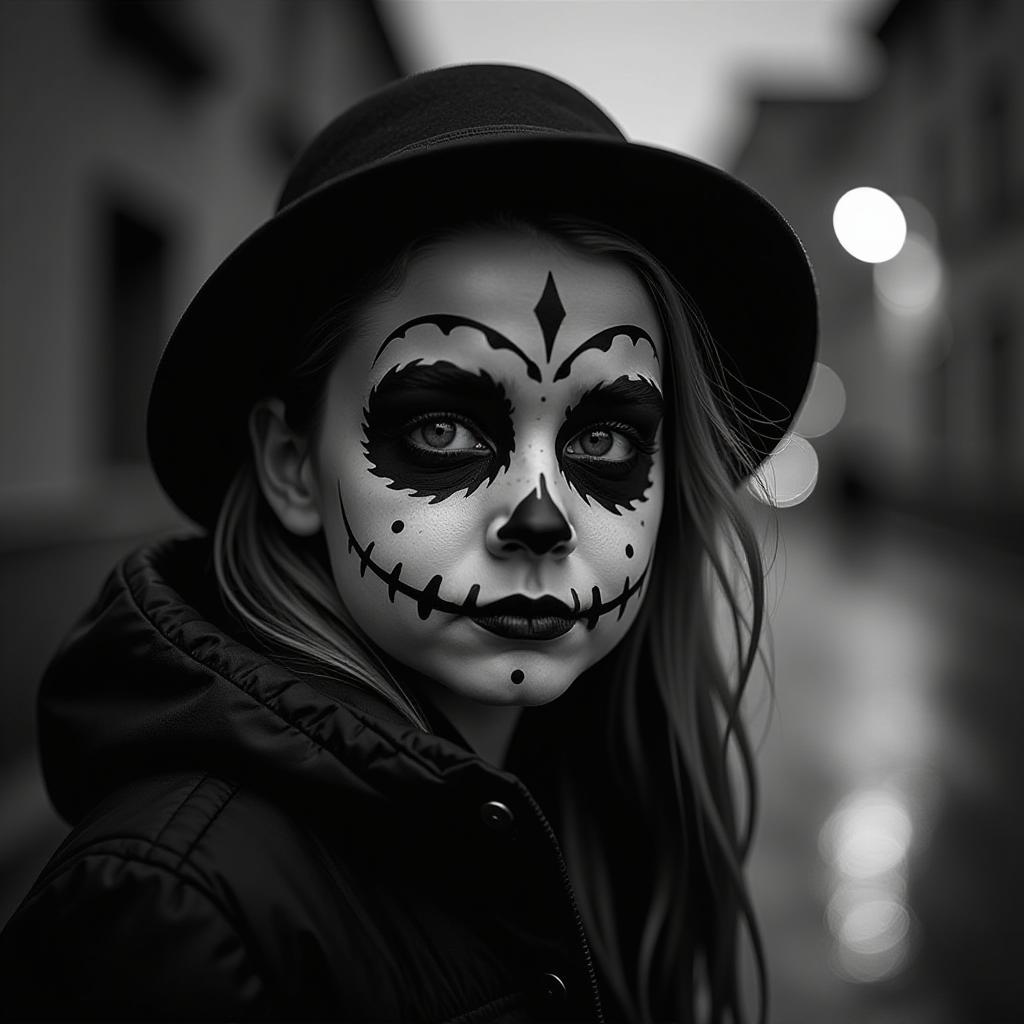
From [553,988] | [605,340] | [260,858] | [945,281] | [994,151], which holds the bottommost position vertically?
[553,988]

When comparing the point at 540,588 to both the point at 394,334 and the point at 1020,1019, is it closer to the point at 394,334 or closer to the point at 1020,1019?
the point at 394,334

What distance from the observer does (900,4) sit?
23.6 meters

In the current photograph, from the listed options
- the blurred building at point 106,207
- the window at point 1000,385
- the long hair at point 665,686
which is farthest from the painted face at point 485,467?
the window at point 1000,385

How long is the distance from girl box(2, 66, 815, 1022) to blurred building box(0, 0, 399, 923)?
9.00 feet

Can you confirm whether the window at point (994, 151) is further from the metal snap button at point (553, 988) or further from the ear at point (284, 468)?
the metal snap button at point (553, 988)

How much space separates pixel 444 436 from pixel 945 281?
73.0 ft

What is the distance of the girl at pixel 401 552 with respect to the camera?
1.08 m

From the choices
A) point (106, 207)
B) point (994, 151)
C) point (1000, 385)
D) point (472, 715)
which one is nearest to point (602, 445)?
point (472, 715)

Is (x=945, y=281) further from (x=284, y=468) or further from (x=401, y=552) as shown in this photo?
(x=401, y=552)

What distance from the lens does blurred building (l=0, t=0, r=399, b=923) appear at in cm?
444

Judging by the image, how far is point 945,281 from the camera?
21.1 meters

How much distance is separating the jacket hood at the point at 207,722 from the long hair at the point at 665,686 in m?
0.16

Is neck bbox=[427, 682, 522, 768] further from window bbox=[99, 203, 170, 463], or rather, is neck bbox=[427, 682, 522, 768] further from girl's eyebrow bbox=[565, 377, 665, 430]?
window bbox=[99, 203, 170, 463]

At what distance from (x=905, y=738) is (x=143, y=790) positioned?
589cm
